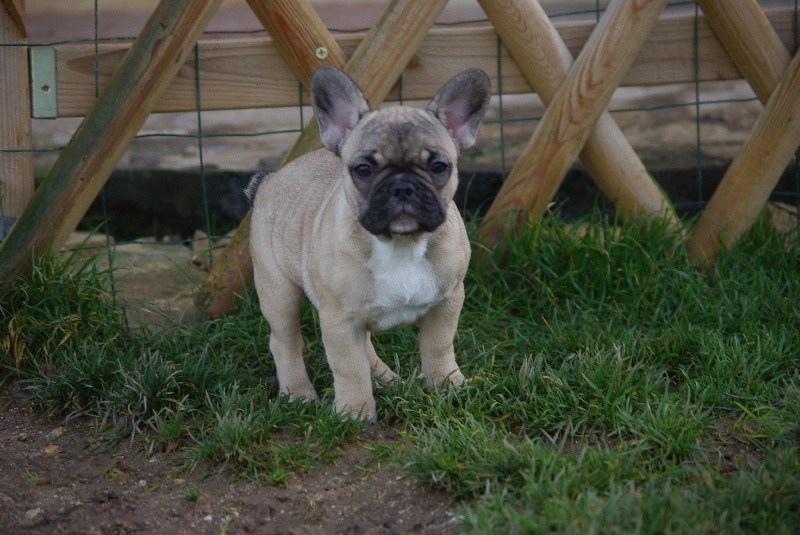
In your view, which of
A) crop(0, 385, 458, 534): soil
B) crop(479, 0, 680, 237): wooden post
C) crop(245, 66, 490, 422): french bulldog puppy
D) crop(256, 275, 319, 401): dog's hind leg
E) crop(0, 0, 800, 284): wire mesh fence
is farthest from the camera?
crop(0, 0, 800, 284): wire mesh fence

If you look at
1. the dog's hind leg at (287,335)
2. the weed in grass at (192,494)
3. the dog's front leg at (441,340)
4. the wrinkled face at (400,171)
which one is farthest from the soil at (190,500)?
the wrinkled face at (400,171)

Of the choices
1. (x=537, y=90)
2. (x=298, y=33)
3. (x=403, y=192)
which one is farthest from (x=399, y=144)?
(x=537, y=90)

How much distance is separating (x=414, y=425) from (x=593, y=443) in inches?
31.7

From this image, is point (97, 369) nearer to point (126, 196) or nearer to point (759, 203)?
point (126, 196)

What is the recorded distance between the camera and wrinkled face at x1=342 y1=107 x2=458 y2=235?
154 inches

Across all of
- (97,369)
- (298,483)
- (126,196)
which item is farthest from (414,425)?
(126,196)

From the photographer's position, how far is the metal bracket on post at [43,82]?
502 centimetres

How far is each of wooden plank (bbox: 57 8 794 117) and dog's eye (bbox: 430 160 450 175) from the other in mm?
1570

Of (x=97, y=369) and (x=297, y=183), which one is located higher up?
(x=297, y=183)

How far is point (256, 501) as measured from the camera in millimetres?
3734

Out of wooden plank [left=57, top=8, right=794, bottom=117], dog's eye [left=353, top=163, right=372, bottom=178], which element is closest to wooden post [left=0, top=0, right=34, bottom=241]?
wooden plank [left=57, top=8, right=794, bottom=117]

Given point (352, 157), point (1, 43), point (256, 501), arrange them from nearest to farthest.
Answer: point (256, 501) → point (352, 157) → point (1, 43)

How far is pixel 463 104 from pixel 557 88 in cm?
138

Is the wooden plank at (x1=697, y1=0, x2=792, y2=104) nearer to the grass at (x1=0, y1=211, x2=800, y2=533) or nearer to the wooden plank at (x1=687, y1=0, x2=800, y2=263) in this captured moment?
the wooden plank at (x1=687, y1=0, x2=800, y2=263)
